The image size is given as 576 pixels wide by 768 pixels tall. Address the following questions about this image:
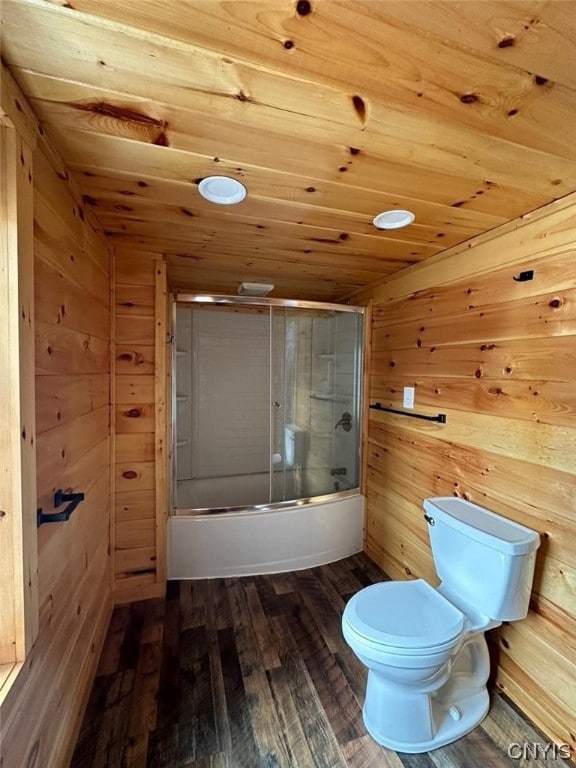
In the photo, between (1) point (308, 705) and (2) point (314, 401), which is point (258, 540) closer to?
(1) point (308, 705)

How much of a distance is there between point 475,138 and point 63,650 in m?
2.14

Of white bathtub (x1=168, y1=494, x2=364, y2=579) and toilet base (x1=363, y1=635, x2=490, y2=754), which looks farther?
white bathtub (x1=168, y1=494, x2=364, y2=579)

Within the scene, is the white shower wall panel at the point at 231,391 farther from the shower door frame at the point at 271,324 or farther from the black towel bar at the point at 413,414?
the black towel bar at the point at 413,414

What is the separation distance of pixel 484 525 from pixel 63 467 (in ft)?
5.60

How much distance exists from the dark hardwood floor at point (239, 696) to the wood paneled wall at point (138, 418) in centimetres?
28

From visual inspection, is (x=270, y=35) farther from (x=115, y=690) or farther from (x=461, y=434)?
(x=115, y=690)

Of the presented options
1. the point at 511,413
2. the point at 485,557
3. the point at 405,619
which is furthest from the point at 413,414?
the point at 405,619

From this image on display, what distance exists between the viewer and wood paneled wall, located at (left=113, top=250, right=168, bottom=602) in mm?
1865

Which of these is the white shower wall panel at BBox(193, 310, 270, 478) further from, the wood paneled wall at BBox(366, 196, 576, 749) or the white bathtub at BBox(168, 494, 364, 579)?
the wood paneled wall at BBox(366, 196, 576, 749)

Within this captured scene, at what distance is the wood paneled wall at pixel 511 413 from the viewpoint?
1.23m

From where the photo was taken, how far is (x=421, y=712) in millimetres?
1233

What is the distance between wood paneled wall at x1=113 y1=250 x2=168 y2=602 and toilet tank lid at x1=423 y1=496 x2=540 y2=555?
5.11 feet

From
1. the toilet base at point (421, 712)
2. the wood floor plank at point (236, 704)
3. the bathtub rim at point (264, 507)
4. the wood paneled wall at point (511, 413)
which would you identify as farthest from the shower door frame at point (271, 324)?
the toilet base at point (421, 712)

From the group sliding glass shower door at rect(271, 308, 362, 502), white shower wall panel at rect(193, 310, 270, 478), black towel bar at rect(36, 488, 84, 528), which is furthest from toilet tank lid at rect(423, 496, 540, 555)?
white shower wall panel at rect(193, 310, 270, 478)
